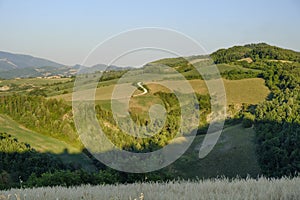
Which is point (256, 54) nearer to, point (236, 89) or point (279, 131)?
point (236, 89)

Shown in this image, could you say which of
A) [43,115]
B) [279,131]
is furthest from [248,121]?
[43,115]

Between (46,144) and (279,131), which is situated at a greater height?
(46,144)

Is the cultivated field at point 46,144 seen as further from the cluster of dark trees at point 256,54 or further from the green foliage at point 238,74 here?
the cluster of dark trees at point 256,54

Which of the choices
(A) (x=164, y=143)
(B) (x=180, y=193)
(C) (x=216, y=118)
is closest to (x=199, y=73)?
(C) (x=216, y=118)

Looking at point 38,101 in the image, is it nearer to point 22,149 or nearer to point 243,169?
point 22,149

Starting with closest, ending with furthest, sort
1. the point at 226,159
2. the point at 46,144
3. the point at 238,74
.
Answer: the point at 46,144 → the point at 226,159 → the point at 238,74

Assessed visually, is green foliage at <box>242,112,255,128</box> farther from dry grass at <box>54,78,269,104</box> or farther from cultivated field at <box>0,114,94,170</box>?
cultivated field at <box>0,114,94,170</box>

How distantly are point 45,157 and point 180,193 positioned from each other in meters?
29.4

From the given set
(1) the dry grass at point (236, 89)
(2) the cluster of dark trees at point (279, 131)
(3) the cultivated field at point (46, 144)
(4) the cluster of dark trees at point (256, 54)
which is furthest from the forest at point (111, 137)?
(4) the cluster of dark trees at point (256, 54)

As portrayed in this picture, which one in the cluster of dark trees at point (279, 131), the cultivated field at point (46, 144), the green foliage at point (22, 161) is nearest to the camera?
the green foliage at point (22, 161)

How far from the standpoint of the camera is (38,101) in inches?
1861

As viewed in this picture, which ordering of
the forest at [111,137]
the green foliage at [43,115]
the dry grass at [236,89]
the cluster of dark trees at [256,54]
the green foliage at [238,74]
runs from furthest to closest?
the cluster of dark trees at [256,54]
the green foliage at [238,74]
the dry grass at [236,89]
the green foliage at [43,115]
the forest at [111,137]

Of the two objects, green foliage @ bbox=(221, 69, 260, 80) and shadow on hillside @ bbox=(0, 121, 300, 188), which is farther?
green foliage @ bbox=(221, 69, 260, 80)

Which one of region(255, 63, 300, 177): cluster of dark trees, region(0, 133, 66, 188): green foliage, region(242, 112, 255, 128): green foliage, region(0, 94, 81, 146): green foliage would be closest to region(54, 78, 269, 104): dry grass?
region(255, 63, 300, 177): cluster of dark trees
